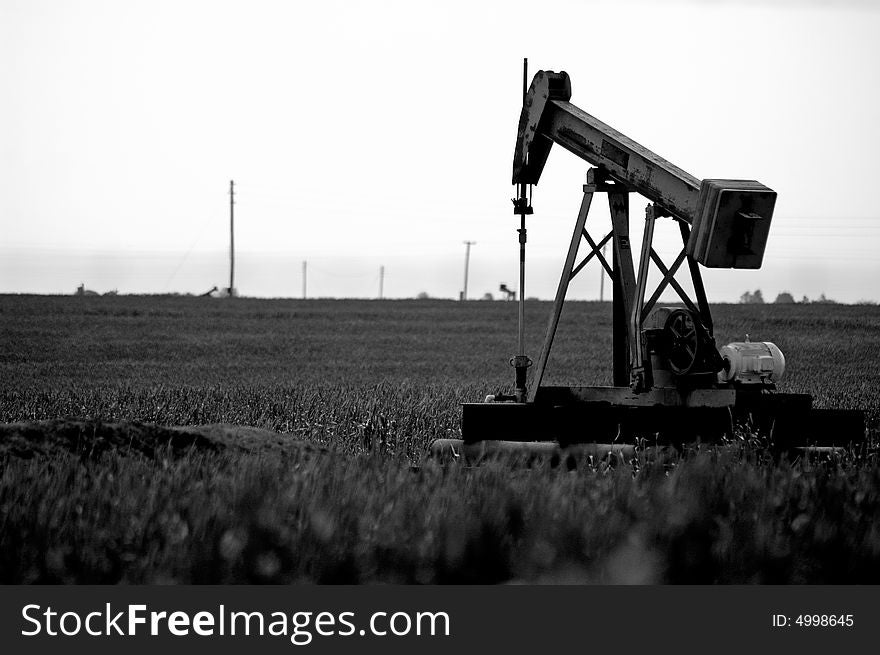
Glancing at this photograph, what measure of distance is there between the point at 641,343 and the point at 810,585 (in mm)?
5616

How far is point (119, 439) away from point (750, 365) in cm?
600

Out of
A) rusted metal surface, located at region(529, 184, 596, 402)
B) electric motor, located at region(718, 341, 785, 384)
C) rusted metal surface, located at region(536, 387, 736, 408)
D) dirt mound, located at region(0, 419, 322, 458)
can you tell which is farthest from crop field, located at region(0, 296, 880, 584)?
rusted metal surface, located at region(529, 184, 596, 402)

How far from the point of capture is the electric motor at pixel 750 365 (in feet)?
34.1

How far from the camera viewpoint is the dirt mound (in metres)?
6.79

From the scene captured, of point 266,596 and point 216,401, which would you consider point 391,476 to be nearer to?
point 266,596

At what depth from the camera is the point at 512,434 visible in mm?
10664

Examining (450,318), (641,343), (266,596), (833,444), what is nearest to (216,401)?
(641,343)

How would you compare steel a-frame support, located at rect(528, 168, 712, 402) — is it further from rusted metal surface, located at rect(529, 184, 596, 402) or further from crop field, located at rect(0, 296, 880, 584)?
crop field, located at rect(0, 296, 880, 584)

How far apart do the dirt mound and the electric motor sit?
4453 mm

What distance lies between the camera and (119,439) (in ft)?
23.4

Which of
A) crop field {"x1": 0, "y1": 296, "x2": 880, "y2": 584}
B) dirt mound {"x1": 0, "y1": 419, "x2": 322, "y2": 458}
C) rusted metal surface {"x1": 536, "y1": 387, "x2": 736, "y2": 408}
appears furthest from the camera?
rusted metal surface {"x1": 536, "y1": 387, "x2": 736, "y2": 408}

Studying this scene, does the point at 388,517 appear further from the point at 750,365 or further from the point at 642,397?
the point at 750,365

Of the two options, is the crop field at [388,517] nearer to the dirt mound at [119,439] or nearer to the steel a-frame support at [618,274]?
the dirt mound at [119,439]

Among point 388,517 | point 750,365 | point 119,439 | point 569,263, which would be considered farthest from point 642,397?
point 388,517
